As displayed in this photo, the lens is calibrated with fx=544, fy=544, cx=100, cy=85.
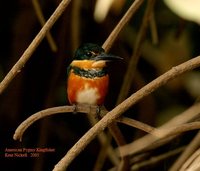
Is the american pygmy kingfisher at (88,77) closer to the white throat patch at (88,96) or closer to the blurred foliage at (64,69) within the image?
the white throat patch at (88,96)

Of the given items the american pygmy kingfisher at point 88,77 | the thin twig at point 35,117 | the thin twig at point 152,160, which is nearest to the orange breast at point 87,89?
the american pygmy kingfisher at point 88,77

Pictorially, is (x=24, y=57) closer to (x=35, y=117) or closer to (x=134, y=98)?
(x=35, y=117)

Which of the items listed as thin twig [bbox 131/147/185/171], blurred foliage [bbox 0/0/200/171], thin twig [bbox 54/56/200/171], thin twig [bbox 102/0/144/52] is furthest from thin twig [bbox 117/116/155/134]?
blurred foliage [bbox 0/0/200/171]

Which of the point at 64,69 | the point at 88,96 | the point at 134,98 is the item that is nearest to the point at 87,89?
the point at 88,96

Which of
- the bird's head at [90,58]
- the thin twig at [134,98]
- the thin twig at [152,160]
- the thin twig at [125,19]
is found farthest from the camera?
the thin twig at [152,160]

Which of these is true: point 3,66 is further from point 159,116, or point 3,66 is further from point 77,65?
point 77,65

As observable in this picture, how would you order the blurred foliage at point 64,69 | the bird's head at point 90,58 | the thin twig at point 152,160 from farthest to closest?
1. the blurred foliage at point 64,69
2. the thin twig at point 152,160
3. the bird's head at point 90,58

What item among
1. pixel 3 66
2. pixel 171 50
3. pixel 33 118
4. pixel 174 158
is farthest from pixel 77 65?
pixel 3 66
